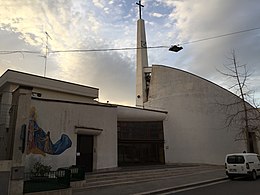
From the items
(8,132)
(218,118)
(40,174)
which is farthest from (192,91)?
(8,132)

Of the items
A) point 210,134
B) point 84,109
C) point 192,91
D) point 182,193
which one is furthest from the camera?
point 192,91

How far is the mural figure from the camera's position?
14219mm

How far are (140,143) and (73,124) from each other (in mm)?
9723

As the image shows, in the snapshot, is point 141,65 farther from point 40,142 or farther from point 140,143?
point 40,142

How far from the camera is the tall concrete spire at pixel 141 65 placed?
39.7 m

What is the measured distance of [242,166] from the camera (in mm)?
15461

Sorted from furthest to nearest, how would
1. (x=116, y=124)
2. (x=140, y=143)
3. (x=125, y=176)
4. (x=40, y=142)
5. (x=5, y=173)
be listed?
1. (x=140, y=143)
2. (x=116, y=124)
3. (x=125, y=176)
4. (x=40, y=142)
5. (x=5, y=173)

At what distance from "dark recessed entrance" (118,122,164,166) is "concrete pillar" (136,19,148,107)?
534 inches

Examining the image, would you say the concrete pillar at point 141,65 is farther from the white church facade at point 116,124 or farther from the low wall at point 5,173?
the low wall at point 5,173

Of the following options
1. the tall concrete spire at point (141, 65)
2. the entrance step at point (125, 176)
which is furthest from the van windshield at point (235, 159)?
the tall concrete spire at point (141, 65)

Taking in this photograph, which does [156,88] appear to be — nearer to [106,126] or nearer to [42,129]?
[106,126]

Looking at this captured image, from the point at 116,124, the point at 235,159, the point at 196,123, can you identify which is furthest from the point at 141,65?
the point at 235,159

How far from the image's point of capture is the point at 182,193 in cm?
1101

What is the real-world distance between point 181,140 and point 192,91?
5282mm
